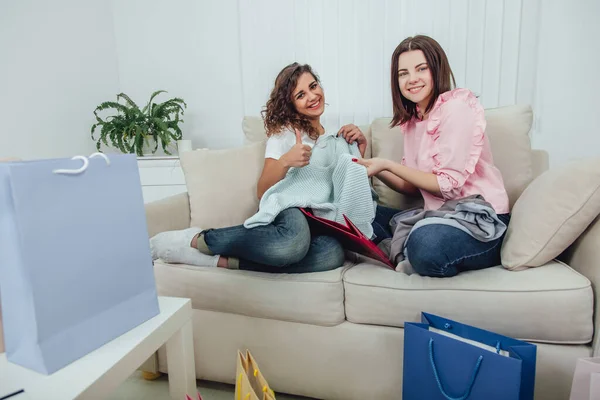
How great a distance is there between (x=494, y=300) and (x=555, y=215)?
0.28m

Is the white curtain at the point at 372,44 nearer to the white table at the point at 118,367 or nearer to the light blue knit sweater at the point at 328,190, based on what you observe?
the light blue knit sweater at the point at 328,190

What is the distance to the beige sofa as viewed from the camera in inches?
38.4

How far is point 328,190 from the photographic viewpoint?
4.70 feet

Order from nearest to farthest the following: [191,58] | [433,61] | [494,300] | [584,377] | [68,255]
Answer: [68,255] → [584,377] → [494,300] → [433,61] → [191,58]

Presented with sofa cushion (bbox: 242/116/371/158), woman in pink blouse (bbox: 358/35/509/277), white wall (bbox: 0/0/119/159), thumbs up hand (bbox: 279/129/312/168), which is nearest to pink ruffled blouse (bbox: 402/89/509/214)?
woman in pink blouse (bbox: 358/35/509/277)

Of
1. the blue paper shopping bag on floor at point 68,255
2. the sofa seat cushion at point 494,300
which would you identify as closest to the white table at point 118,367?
the blue paper shopping bag on floor at point 68,255

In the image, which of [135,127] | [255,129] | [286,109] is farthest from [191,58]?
[286,109]

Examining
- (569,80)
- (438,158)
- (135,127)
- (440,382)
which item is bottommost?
(440,382)

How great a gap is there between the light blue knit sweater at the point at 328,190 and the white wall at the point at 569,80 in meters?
1.25

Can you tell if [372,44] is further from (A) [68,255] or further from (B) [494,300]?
(A) [68,255]

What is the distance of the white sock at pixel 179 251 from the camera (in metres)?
1.24

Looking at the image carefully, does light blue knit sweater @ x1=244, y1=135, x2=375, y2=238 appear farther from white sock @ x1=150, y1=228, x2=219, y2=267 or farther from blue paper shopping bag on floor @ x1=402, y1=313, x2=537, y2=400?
blue paper shopping bag on floor @ x1=402, y1=313, x2=537, y2=400

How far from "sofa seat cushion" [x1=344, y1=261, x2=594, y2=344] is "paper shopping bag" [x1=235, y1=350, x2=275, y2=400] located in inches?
13.5

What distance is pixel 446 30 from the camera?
2088 millimetres
